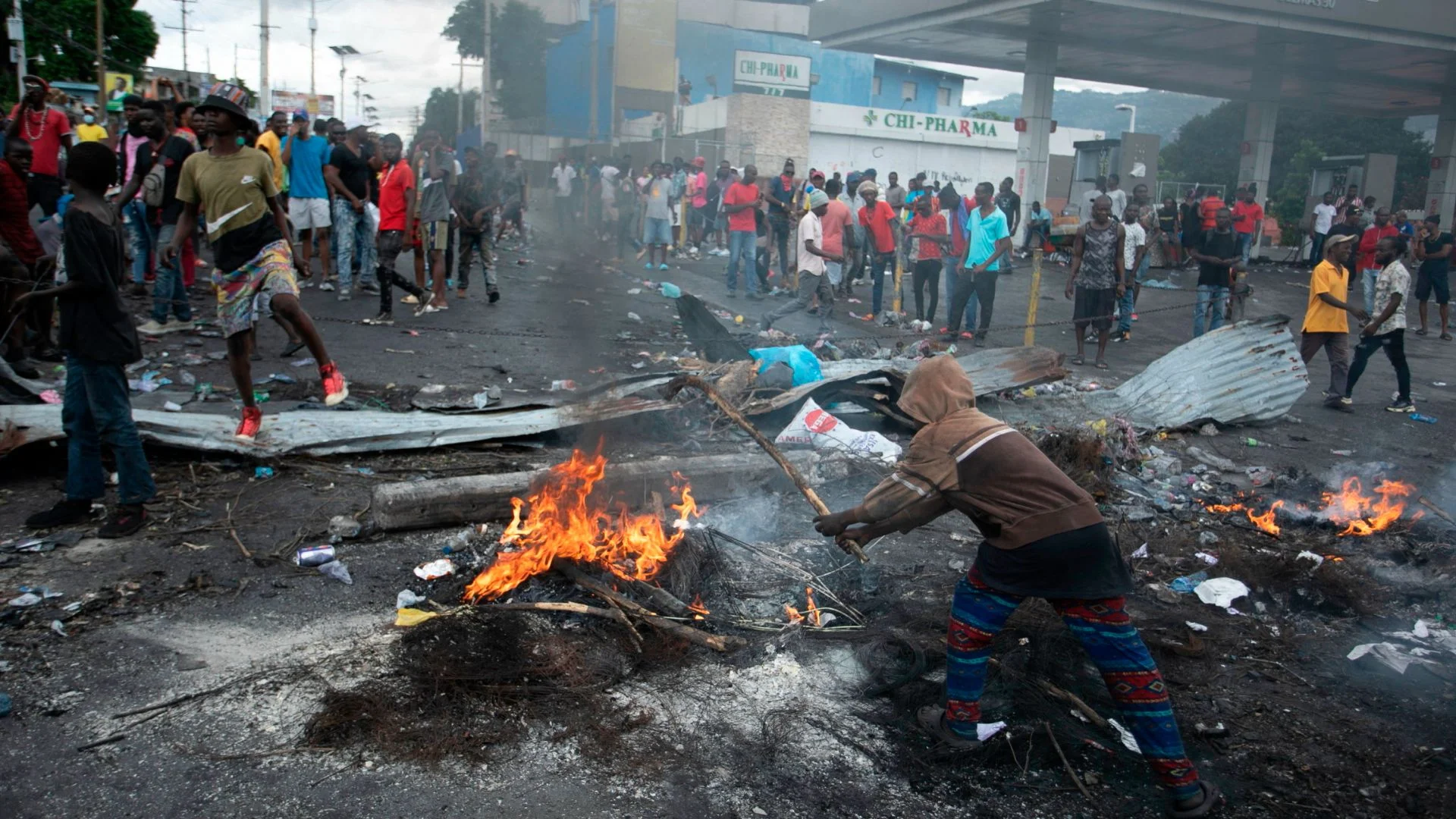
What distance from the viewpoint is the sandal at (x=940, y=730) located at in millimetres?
3340

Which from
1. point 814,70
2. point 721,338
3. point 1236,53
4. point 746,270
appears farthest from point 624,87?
point 814,70

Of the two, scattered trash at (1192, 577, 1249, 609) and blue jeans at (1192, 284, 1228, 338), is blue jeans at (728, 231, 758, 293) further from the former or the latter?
scattered trash at (1192, 577, 1249, 609)

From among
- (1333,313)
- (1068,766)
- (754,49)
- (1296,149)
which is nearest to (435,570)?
(1068,766)

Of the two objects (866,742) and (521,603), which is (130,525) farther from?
(866,742)

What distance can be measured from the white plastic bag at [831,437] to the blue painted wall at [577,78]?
Result: 11.4 metres

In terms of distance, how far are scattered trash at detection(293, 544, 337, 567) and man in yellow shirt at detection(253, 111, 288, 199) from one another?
281 inches

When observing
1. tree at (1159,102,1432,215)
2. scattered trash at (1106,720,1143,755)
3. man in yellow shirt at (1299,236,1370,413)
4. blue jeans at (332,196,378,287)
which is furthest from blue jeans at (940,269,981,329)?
tree at (1159,102,1432,215)

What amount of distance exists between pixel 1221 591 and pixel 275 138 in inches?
409

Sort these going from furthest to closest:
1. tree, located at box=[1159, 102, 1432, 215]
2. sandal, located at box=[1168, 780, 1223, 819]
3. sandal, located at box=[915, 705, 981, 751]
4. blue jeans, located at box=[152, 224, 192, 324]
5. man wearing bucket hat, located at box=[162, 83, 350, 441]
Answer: tree, located at box=[1159, 102, 1432, 215]
blue jeans, located at box=[152, 224, 192, 324]
man wearing bucket hat, located at box=[162, 83, 350, 441]
sandal, located at box=[915, 705, 981, 751]
sandal, located at box=[1168, 780, 1223, 819]

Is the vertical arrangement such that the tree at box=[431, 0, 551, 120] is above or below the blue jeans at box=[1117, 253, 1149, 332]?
above

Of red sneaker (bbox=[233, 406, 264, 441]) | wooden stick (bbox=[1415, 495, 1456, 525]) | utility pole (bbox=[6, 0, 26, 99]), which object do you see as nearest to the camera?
red sneaker (bbox=[233, 406, 264, 441])

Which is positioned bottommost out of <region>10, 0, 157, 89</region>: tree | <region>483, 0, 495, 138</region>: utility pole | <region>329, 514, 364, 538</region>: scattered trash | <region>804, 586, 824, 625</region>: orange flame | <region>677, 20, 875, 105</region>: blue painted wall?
<region>804, 586, 824, 625</region>: orange flame

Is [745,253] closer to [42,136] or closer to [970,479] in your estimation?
[42,136]

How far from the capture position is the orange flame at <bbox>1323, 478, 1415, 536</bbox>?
19.5 ft
